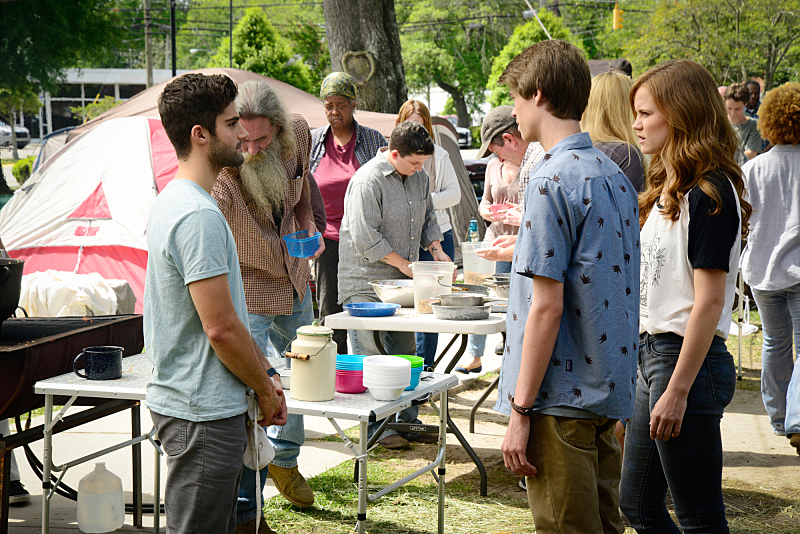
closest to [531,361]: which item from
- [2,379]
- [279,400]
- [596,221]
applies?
[596,221]

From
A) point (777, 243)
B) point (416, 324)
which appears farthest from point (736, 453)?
point (416, 324)

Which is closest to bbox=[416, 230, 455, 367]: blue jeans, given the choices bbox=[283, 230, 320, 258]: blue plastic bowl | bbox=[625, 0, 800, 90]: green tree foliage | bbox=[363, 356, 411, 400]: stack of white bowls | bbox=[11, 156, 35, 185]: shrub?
bbox=[283, 230, 320, 258]: blue plastic bowl

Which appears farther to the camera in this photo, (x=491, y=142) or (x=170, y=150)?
(x=170, y=150)

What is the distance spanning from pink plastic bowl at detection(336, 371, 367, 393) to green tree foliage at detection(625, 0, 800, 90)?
70.8 feet

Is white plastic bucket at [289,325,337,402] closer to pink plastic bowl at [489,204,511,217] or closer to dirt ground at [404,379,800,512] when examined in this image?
dirt ground at [404,379,800,512]

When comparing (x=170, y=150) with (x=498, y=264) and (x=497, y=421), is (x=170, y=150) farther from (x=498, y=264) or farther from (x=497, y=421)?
(x=497, y=421)

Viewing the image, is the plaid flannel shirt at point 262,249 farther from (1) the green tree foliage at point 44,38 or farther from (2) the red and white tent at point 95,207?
(1) the green tree foliage at point 44,38

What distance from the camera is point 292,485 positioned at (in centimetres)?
385

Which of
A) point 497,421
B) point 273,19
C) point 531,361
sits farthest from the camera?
point 273,19

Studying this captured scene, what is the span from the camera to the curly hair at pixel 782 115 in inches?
176

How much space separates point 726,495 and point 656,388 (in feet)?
6.66

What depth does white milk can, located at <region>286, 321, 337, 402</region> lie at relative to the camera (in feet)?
9.19

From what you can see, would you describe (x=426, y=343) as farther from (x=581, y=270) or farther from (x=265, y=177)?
(x=581, y=270)

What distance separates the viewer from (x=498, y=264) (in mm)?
5629
